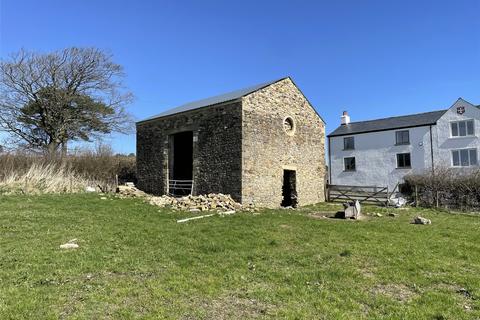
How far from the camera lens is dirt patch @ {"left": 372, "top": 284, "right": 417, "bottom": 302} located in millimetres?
5430

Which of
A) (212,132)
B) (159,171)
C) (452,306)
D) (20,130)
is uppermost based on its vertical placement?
(20,130)

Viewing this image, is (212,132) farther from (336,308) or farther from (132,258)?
(336,308)

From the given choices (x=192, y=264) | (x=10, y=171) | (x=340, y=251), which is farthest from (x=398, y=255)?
(x=10, y=171)

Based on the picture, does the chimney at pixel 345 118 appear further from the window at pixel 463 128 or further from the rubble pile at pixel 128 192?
the rubble pile at pixel 128 192

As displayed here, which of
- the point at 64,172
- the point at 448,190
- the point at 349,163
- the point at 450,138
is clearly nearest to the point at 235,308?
the point at 448,190

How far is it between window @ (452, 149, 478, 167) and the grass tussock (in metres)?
26.6

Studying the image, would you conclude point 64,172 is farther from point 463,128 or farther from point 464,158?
point 463,128

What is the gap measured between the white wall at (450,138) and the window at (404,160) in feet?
7.39

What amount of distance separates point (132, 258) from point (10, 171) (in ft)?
59.4

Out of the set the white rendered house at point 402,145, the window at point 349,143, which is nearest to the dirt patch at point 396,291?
the white rendered house at point 402,145

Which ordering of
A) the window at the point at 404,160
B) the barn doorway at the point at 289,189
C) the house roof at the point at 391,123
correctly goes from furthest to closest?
the window at the point at 404,160 < the house roof at the point at 391,123 < the barn doorway at the point at 289,189

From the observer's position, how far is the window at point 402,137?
1277 inches

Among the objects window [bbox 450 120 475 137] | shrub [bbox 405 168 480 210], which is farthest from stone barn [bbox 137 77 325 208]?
window [bbox 450 120 475 137]

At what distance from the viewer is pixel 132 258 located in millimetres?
7254
